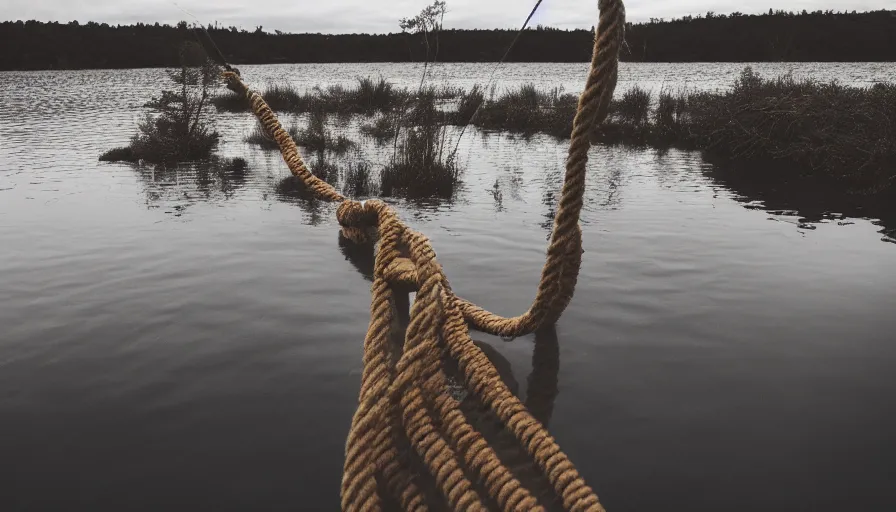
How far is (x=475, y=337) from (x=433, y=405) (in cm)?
153

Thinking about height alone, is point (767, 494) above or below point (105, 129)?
below

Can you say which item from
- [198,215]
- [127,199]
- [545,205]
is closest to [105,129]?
[127,199]

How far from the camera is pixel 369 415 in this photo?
1.72 metres

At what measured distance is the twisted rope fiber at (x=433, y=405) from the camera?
1729mm

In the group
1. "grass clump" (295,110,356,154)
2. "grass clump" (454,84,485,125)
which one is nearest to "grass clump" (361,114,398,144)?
"grass clump" (295,110,356,154)

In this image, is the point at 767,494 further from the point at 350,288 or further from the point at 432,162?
the point at 432,162

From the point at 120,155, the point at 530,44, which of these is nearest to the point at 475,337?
the point at 120,155

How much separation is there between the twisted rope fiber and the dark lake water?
1.39 ft

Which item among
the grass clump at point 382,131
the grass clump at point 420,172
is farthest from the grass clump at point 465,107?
the grass clump at point 420,172

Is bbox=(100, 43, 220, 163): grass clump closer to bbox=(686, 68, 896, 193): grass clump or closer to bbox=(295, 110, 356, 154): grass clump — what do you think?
bbox=(295, 110, 356, 154): grass clump

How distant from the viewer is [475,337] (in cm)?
363

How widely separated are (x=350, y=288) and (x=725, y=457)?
2865 mm

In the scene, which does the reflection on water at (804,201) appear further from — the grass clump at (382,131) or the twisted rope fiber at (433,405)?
the grass clump at (382,131)

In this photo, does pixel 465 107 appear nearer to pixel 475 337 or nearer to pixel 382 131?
pixel 382 131
